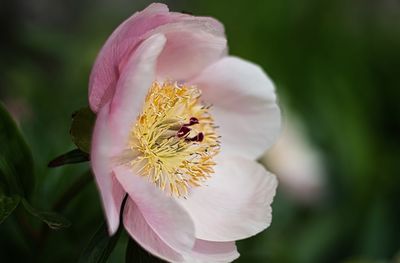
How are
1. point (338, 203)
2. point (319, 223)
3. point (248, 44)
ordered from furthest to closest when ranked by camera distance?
point (248, 44)
point (338, 203)
point (319, 223)

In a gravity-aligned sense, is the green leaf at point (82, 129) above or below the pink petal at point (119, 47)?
below

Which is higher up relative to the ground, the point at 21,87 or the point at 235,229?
the point at 235,229

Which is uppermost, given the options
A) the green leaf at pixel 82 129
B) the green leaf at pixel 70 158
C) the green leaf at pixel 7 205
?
the green leaf at pixel 82 129

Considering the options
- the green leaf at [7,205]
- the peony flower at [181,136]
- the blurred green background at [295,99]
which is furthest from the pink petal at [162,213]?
the blurred green background at [295,99]

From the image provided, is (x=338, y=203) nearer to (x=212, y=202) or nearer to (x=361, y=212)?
(x=361, y=212)

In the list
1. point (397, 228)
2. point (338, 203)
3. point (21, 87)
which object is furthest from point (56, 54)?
point (397, 228)

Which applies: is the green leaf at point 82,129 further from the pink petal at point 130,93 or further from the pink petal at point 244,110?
the pink petal at point 244,110

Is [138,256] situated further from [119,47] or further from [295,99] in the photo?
[295,99]

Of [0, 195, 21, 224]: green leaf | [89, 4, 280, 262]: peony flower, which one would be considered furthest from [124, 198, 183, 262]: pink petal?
[0, 195, 21, 224]: green leaf
